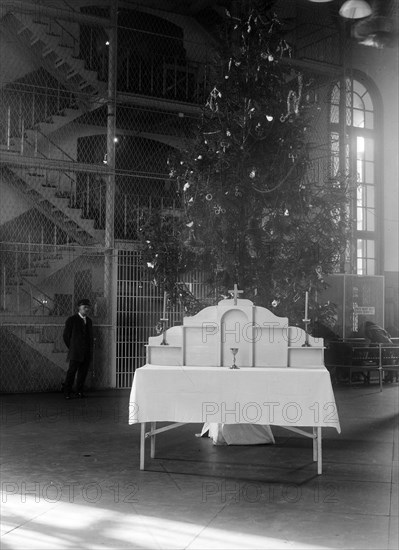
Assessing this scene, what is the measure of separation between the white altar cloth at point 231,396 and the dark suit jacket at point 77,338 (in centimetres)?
569

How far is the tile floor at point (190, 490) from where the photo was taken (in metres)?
4.97

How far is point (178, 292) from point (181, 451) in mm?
2061

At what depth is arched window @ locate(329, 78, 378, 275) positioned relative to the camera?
57.2 feet

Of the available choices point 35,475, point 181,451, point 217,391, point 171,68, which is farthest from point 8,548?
point 171,68

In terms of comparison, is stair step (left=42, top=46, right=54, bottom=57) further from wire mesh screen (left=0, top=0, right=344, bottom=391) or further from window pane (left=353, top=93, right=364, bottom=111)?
window pane (left=353, top=93, right=364, bottom=111)

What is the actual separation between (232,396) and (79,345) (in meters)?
6.02

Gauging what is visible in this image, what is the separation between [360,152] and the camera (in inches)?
724

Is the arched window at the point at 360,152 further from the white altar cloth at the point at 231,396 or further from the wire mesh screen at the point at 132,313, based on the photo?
the white altar cloth at the point at 231,396

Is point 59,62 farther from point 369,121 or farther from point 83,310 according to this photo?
point 369,121

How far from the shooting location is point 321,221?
9047 mm

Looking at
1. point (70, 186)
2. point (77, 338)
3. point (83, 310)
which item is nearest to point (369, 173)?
point (70, 186)

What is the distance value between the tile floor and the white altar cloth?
55cm

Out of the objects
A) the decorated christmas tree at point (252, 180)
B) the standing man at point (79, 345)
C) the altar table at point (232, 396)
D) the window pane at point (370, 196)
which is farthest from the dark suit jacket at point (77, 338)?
the window pane at point (370, 196)

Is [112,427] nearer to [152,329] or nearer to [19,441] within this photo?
[19,441]
